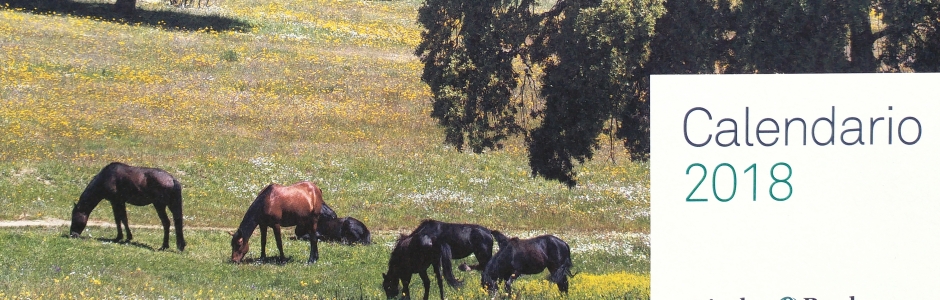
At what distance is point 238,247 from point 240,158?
47.7ft

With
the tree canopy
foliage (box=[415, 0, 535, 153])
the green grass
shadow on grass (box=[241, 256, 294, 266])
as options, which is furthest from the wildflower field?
foliage (box=[415, 0, 535, 153])

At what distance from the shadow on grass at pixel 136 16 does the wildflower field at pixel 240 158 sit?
0.69ft

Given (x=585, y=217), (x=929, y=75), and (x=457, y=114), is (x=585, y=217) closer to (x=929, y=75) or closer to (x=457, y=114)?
(x=457, y=114)

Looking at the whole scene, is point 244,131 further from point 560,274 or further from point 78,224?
point 560,274

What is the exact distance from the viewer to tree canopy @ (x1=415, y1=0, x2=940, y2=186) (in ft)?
56.6

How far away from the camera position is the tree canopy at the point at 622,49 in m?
17.2

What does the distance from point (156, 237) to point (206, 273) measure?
216 inches

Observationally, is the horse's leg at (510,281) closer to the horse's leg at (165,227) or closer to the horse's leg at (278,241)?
the horse's leg at (278,241)

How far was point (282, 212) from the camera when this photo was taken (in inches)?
899

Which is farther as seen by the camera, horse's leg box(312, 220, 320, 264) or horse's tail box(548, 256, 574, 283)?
horse's leg box(312, 220, 320, 264)

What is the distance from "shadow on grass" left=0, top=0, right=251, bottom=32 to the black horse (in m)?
34.2

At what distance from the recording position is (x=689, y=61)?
59.8 ft

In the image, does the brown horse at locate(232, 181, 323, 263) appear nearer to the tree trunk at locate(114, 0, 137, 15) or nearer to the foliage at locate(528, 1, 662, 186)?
the foliage at locate(528, 1, 662, 186)

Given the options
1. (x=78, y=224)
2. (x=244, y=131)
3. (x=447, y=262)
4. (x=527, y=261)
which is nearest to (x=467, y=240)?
(x=447, y=262)
